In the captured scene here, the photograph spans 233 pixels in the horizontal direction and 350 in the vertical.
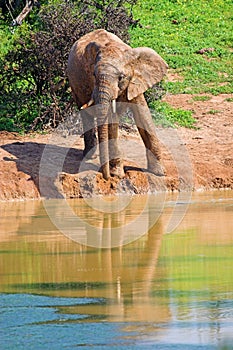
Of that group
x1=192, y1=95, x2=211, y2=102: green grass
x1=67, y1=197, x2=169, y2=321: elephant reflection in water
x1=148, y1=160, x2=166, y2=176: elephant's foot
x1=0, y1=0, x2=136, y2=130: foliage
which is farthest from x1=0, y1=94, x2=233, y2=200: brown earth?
x1=192, y1=95, x2=211, y2=102: green grass

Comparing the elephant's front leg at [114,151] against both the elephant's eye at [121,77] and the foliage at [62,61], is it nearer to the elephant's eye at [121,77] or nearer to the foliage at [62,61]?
the elephant's eye at [121,77]

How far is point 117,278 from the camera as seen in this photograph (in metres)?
8.28

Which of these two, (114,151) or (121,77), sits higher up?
(121,77)

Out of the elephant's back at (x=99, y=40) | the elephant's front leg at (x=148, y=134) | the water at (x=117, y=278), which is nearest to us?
the water at (x=117, y=278)

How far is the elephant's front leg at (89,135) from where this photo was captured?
52.9 ft

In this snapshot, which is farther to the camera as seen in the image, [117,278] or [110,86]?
[110,86]

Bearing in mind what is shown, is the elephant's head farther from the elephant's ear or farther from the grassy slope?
the grassy slope

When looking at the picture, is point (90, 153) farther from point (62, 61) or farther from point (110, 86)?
point (62, 61)

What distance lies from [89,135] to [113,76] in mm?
1731

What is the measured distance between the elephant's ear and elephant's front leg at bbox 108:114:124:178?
51cm

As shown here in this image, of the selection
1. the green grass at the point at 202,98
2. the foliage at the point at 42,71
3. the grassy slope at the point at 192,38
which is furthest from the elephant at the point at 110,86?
the grassy slope at the point at 192,38

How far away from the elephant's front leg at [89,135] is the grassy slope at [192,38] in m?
6.88

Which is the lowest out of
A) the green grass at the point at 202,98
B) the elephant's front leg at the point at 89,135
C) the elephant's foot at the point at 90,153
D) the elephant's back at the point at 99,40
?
the elephant's foot at the point at 90,153

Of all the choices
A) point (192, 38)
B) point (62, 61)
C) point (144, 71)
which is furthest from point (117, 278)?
point (192, 38)
